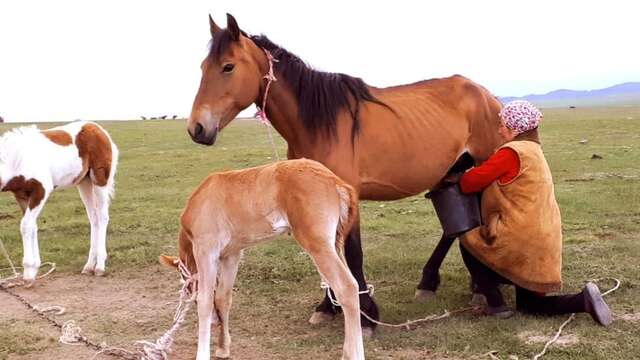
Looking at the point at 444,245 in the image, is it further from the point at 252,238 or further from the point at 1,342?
the point at 1,342

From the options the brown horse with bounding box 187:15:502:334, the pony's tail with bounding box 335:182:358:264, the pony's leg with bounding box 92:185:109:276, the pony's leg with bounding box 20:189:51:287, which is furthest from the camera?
the pony's leg with bounding box 92:185:109:276

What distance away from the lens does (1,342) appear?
193 inches

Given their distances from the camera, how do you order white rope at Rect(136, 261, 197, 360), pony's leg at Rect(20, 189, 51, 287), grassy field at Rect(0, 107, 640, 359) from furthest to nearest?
1. pony's leg at Rect(20, 189, 51, 287)
2. grassy field at Rect(0, 107, 640, 359)
3. white rope at Rect(136, 261, 197, 360)

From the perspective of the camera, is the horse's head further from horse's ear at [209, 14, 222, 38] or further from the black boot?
the black boot

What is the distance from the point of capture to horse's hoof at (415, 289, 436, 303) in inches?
224

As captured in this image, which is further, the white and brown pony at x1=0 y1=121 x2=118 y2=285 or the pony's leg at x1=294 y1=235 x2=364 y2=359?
the white and brown pony at x1=0 y1=121 x2=118 y2=285

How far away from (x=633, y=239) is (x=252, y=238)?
519cm

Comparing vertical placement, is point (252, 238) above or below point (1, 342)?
above

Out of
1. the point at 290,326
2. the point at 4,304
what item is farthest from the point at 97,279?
the point at 290,326

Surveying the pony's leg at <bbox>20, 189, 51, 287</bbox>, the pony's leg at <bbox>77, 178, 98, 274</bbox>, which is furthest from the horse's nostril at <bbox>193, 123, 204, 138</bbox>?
the pony's leg at <bbox>77, 178, 98, 274</bbox>

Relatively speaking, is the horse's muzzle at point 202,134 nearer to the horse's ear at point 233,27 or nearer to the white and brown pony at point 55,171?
the horse's ear at point 233,27

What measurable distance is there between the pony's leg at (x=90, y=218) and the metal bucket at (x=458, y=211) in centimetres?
424

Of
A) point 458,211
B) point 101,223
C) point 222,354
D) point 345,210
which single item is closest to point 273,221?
point 345,210

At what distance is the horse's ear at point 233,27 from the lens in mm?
4611
